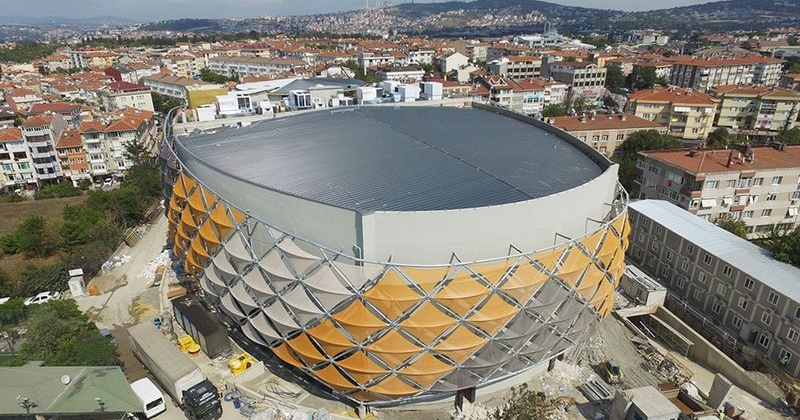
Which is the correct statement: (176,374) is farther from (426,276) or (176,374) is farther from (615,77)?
(615,77)

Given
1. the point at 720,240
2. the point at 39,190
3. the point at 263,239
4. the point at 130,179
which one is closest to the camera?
the point at 263,239

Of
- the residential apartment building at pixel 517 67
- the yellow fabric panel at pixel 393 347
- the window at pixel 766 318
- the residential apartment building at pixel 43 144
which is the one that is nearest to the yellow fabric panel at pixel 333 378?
the yellow fabric panel at pixel 393 347

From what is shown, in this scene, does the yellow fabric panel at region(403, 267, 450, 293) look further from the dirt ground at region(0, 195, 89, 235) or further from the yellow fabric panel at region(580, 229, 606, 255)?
the dirt ground at region(0, 195, 89, 235)

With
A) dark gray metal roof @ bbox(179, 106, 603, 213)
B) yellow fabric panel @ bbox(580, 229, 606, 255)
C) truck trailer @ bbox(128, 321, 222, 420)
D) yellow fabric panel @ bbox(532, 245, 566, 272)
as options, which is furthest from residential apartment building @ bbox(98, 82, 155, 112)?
yellow fabric panel @ bbox(580, 229, 606, 255)

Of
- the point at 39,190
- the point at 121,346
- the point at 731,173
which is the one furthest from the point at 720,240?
the point at 39,190

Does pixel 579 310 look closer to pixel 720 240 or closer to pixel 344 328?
pixel 344 328

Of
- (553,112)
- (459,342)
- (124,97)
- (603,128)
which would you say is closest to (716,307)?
(459,342)
